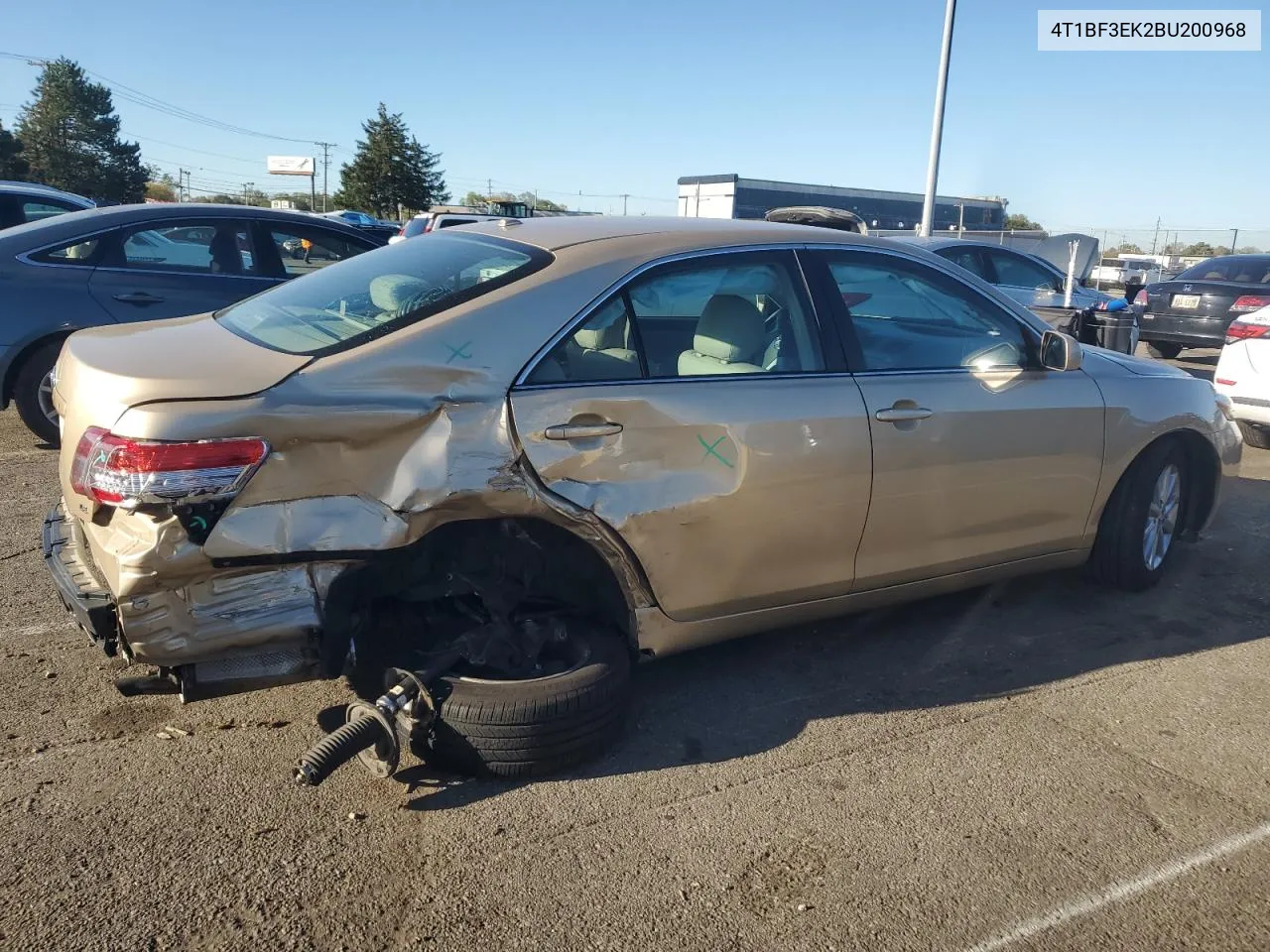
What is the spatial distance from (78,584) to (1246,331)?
27.8ft

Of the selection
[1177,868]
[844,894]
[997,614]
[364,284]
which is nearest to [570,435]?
[364,284]

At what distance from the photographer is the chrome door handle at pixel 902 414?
11.7ft

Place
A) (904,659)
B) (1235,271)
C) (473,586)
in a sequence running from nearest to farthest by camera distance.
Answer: (473,586)
(904,659)
(1235,271)

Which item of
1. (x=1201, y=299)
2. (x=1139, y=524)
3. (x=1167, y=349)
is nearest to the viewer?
(x=1139, y=524)

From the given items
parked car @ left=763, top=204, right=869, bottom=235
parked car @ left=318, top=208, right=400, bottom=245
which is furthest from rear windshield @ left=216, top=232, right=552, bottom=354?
parked car @ left=763, top=204, right=869, bottom=235

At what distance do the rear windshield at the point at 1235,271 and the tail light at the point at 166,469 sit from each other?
46.5ft

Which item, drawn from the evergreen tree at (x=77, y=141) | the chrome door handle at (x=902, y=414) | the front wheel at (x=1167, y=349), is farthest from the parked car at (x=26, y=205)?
the evergreen tree at (x=77, y=141)

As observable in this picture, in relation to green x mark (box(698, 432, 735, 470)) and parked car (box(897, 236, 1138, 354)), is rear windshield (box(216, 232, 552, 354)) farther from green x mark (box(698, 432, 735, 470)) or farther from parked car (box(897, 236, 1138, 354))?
parked car (box(897, 236, 1138, 354))

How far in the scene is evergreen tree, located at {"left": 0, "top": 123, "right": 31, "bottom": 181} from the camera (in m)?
44.6

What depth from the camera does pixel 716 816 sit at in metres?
2.85

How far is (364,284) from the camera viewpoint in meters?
3.43

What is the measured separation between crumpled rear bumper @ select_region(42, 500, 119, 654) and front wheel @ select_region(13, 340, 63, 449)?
3.65 meters

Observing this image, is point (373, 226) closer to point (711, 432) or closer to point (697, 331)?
point (697, 331)

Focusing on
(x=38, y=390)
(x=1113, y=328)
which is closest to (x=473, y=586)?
(x=38, y=390)
